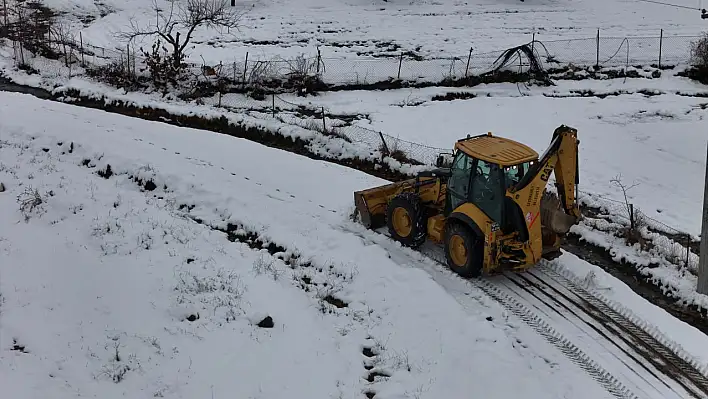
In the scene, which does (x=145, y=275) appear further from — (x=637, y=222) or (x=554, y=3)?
(x=554, y=3)

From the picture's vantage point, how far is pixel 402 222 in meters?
12.2

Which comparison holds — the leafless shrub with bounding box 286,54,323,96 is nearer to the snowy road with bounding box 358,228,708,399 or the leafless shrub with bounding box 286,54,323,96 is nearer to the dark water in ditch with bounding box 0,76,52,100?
the dark water in ditch with bounding box 0,76,52,100

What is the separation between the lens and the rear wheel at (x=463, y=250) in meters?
10.7

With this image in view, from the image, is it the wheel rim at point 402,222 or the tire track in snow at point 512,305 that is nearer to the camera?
the tire track in snow at point 512,305

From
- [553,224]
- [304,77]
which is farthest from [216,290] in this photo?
[304,77]

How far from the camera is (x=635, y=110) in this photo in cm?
2259

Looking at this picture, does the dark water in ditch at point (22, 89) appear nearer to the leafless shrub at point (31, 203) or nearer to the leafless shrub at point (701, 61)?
the leafless shrub at point (31, 203)

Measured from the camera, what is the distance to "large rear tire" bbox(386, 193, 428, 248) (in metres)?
11.8

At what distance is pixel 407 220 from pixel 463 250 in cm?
147

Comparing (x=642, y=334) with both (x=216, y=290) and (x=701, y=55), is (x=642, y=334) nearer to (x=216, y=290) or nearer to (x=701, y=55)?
(x=216, y=290)

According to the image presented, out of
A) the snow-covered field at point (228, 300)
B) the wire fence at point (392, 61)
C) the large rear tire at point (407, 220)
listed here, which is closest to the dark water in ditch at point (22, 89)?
the wire fence at point (392, 61)

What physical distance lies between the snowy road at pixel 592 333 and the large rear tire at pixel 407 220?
1.07 ft

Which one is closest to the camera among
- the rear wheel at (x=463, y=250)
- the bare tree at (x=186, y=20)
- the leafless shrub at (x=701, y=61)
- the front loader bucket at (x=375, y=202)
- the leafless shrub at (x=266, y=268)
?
the rear wheel at (x=463, y=250)

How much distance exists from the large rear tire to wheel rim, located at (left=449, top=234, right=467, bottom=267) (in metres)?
0.85
